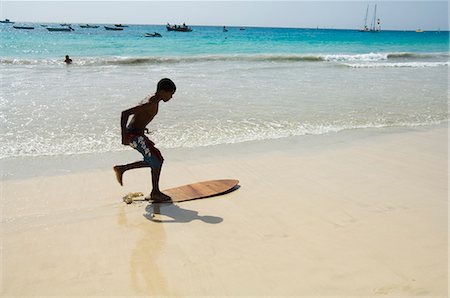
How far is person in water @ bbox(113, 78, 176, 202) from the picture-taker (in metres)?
4.27

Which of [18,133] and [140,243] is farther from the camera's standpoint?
[18,133]

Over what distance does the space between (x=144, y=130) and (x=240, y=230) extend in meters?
1.55

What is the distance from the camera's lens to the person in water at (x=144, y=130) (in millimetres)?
4269

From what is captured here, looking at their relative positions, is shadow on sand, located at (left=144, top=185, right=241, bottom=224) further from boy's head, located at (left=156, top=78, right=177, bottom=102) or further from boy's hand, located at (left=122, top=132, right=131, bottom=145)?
boy's head, located at (left=156, top=78, right=177, bottom=102)

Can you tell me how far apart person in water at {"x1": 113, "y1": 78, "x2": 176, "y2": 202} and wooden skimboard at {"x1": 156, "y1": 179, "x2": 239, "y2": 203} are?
0.19 meters

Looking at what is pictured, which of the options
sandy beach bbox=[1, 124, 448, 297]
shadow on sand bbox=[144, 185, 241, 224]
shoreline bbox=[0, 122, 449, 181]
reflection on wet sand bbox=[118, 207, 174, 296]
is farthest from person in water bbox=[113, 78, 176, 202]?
shoreline bbox=[0, 122, 449, 181]

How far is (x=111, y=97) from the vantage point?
436 inches

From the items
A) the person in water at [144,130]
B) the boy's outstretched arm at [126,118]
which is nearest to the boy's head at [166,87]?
the person in water at [144,130]

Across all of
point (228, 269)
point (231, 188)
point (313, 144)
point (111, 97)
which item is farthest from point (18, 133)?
point (228, 269)

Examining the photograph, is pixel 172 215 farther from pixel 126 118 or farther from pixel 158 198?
pixel 126 118

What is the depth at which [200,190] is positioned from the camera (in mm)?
4926

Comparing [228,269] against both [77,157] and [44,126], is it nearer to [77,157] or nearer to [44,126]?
[77,157]

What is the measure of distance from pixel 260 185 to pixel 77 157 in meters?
2.91

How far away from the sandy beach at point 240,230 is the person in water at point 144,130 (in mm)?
350
